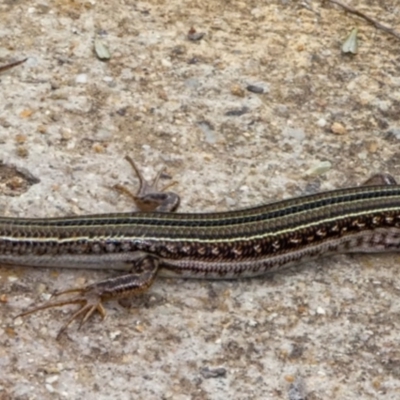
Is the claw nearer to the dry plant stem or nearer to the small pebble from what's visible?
the dry plant stem

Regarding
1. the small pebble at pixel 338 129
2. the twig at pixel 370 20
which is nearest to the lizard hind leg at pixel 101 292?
the small pebble at pixel 338 129

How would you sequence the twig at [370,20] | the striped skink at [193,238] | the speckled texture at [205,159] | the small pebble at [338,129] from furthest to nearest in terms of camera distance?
the twig at [370,20], the small pebble at [338,129], the striped skink at [193,238], the speckled texture at [205,159]

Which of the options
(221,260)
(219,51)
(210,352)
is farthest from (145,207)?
(219,51)

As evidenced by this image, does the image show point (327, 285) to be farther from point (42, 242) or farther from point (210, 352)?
point (42, 242)

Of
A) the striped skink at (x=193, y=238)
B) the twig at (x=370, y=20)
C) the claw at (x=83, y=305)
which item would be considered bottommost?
the claw at (x=83, y=305)

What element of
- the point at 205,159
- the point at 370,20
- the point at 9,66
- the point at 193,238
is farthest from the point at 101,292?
the point at 370,20

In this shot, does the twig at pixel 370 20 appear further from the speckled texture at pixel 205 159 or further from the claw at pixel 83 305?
the claw at pixel 83 305
